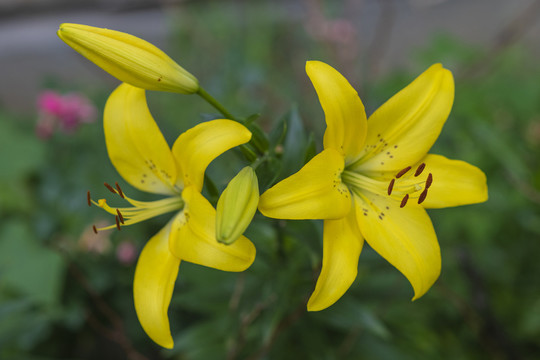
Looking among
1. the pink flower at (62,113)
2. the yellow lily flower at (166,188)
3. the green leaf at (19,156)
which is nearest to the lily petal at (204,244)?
the yellow lily flower at (166,188)

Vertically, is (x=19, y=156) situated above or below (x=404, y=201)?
below

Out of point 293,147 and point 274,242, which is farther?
point 274,242

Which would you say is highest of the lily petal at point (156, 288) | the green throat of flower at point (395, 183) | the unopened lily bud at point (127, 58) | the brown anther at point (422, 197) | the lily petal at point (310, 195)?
the unopened lily bud at point (127, 58)

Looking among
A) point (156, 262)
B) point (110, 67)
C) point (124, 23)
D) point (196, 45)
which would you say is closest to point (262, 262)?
point (156, 262)

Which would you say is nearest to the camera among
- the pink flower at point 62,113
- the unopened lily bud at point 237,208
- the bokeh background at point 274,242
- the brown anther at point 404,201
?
the unopened lily bud at point 237,208

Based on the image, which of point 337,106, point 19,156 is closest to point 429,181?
point 337,106

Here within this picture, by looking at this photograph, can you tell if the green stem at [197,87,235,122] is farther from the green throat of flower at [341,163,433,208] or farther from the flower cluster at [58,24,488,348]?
the green throat of flower at [341,163,433,208]

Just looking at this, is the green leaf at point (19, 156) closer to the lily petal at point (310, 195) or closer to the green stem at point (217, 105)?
the green stem at point (217, 105)

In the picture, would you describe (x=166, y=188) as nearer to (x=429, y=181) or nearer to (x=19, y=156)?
(x=429, y=181)
